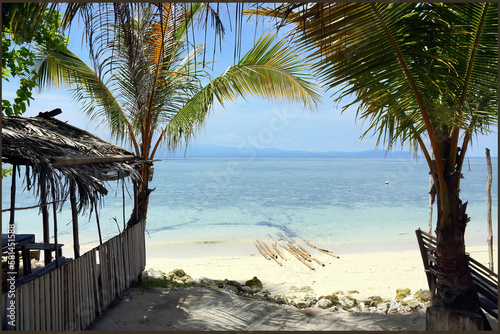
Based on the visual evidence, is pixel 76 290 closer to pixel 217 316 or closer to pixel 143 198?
pixel 217 316

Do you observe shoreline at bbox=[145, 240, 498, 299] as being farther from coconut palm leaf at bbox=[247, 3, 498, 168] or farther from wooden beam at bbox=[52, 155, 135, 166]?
coconut palm leaf at bbox=[247, 3, 498, 168]

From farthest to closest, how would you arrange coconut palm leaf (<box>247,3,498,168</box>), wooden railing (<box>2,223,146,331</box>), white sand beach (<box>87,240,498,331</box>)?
white sand beach (<box>87,240,498,331</box>)
wooden railing (<box>2,223,146,331</box>)
coconut palm leaf (<box>247,3,498,168</box>)

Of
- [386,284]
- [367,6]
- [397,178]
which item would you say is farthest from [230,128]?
[367,6]

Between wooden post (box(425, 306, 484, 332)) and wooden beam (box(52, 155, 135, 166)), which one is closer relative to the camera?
wooden post (box(425, 306, 484, 332))

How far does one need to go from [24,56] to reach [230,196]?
36.0 meters

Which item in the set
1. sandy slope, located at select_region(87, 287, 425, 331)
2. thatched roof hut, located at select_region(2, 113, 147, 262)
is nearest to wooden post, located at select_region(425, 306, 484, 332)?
sandy slope, located at select_region(87, 287, 425, 331)

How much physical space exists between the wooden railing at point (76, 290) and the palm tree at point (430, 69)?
11.7 ft

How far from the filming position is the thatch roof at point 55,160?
3852 mm

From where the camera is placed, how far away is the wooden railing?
3682mm

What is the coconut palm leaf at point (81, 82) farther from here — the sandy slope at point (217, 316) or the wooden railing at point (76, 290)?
the sandy slope at point (217, 316)

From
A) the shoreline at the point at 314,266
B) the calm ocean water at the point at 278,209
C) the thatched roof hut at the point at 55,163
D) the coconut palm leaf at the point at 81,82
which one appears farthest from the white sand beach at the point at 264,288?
the coconut palm leaf at the point at 81,82

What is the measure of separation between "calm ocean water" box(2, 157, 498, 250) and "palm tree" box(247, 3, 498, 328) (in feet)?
19.7

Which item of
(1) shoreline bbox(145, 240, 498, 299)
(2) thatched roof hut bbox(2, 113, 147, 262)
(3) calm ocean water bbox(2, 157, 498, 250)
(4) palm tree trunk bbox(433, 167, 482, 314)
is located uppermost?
(2) thatched roof hut bbox(2, 113, 147, 262)

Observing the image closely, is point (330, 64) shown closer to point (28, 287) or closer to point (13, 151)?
point (13, 151)
